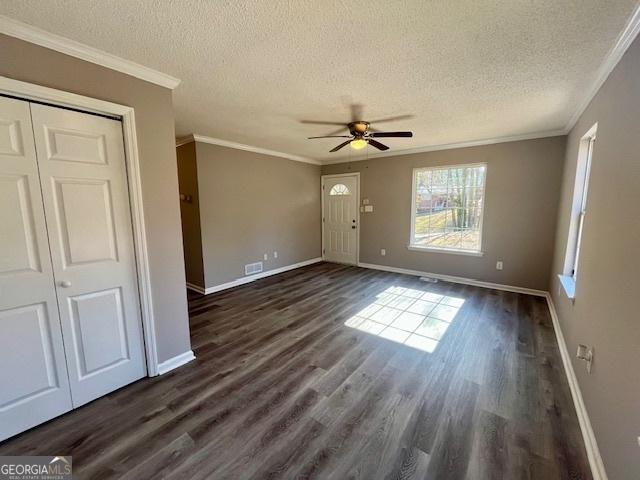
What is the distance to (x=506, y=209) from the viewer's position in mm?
4215

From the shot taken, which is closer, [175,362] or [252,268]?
[175,362]

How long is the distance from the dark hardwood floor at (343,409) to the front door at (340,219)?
9.58 ft

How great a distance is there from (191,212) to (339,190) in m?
3.20

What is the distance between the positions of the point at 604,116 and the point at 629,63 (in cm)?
53

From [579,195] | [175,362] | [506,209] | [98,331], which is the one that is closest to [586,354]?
[579,195]

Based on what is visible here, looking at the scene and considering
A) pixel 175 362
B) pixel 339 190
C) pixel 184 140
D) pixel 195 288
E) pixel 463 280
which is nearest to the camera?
pixel 175 362

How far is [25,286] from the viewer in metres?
1.66

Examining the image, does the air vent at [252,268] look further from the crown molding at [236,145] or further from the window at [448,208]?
the window at [448,208]

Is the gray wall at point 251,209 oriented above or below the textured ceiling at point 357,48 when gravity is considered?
below

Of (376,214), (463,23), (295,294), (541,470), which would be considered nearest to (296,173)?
(376,214)

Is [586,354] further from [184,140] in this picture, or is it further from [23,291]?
[184,140]

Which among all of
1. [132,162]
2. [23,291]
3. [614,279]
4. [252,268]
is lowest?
[252,268]

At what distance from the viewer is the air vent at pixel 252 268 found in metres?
4.88

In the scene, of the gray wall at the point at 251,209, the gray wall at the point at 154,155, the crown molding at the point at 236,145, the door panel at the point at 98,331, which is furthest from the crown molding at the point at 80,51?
the gray wall at the point at 251,209
